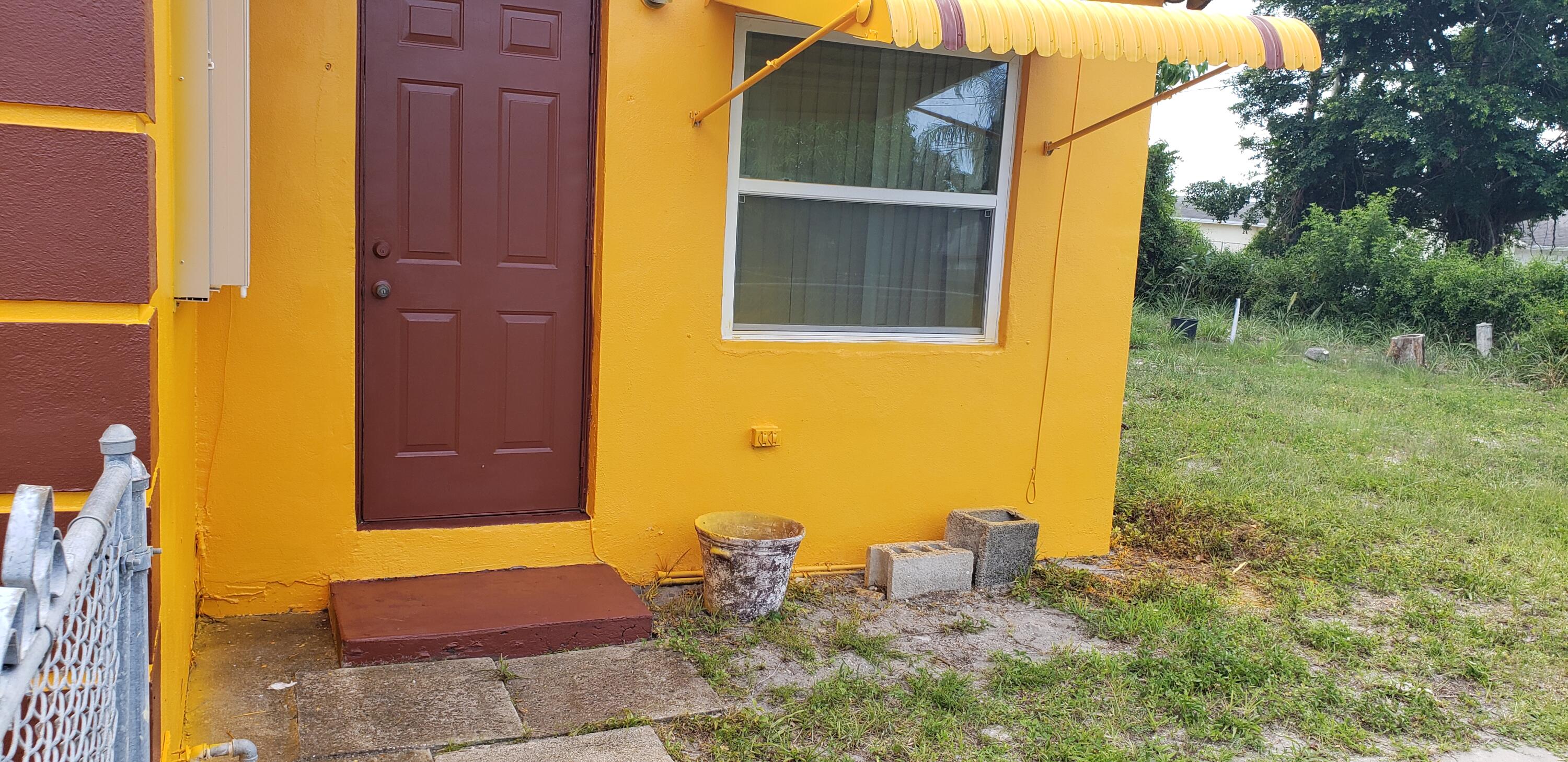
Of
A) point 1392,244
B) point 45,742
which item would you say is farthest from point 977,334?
point 1392,244

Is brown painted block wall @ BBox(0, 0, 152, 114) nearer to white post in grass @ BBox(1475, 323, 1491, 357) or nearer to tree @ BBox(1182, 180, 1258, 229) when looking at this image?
white post in grass @ BBox(1475, 323, 1491, 357)

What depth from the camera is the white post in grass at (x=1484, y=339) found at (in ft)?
46.5

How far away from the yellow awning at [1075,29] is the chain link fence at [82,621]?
2.47 meters

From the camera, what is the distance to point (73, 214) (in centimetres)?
192

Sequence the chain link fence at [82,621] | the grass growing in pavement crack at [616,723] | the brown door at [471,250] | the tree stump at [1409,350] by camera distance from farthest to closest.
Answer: the tree stump at [1409,350], the brown door at [471,250], the grass growing in pavement crack at [616,723], the chain link fence at [82,621]

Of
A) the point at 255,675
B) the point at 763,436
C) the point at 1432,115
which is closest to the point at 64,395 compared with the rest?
the point at 255,675

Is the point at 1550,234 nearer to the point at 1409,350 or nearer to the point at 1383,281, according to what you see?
the point at 1383,281

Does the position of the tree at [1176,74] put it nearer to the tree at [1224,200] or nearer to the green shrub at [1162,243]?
the green shrub at [1162,243]

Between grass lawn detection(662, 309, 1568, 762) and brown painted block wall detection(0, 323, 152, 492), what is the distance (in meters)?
1.88

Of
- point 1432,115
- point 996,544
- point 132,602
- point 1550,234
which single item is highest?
point 1432,115

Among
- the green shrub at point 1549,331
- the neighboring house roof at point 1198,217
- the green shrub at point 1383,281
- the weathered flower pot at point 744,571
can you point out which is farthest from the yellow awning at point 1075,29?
the neighboring house roof at point 1198,217

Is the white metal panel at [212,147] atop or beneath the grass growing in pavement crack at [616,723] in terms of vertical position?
atop

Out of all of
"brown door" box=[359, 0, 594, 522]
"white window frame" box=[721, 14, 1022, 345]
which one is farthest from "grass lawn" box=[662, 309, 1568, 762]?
"white window frame" box=[721, 14, 1022, 345]

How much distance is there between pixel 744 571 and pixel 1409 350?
12641 mm
